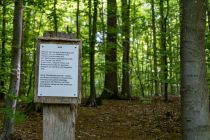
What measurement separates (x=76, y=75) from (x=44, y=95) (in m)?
0.37

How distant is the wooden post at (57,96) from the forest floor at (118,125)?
467 centimetres

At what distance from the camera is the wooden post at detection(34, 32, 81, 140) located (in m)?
3.58

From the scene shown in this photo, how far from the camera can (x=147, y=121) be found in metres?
10.7

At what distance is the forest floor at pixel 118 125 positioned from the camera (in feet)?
29.1

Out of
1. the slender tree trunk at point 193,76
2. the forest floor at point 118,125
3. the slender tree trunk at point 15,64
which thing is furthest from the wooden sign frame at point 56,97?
the forest floor at point 118,125

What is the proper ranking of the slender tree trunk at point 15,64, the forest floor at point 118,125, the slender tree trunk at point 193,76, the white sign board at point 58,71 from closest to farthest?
the white sign board at point 58,71
the slender tree trunk at point 193,76
the slender tree trunk at point 15,64
the forest floor at point 118,125

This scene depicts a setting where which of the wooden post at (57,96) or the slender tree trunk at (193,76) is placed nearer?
the wooden post at (57,96)

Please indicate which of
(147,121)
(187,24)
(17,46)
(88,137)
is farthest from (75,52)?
(147,121)

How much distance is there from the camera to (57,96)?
3584mm

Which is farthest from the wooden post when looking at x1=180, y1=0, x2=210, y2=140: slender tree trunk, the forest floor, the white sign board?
the forest floor

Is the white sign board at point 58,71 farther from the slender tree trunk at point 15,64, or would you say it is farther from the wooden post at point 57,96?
the slender tree trunk at point 15,64

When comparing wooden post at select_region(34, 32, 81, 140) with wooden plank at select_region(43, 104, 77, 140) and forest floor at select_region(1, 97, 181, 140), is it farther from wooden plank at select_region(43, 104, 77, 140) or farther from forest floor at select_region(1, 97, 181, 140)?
forest floor at select_region(1, 97, 181, 140)

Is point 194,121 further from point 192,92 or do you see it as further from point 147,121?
point 147,121

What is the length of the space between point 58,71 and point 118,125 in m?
6.82
